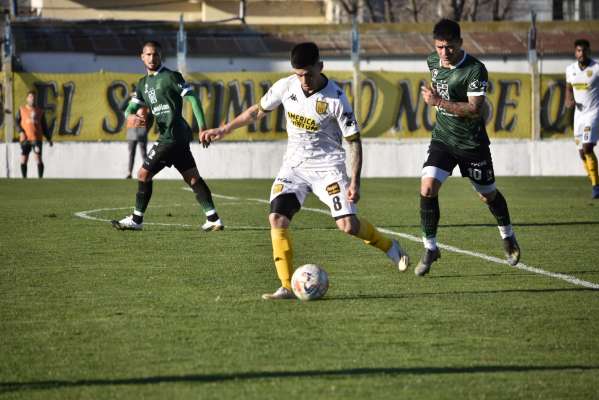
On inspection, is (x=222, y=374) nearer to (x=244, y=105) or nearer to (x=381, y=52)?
(x=244, y=105)

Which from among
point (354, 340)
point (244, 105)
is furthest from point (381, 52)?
point (354, 340)

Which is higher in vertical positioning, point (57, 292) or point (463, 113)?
point (463, 113)

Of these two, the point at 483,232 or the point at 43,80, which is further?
the point at 43,80

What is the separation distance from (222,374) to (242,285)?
3.33 metres

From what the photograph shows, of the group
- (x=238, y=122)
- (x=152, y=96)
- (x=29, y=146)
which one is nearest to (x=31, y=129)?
(x=29, y=146)

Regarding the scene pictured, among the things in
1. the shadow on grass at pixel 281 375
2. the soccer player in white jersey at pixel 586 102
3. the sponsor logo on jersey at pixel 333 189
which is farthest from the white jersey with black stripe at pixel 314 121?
the soccer player in white jersey at pixel 586 102

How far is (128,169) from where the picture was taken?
95.7ft

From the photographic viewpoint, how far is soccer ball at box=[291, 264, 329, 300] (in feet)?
28.6

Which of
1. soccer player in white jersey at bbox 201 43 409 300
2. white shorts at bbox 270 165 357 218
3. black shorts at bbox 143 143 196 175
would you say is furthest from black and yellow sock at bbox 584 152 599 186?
white shorts at bbox 270 165 357 218

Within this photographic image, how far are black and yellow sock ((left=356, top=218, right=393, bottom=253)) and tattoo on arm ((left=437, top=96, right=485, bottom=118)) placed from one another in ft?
4.25

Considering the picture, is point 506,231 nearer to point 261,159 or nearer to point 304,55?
point 304,55

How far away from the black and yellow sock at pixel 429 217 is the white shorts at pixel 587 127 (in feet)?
31.5

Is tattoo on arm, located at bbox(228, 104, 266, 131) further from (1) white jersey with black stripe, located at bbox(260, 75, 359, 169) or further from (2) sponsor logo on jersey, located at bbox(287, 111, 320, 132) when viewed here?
(2) sponsor logo on jersey, located at bbox(287, 111, 320, 132)

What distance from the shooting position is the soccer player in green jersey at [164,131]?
46.7 ft
